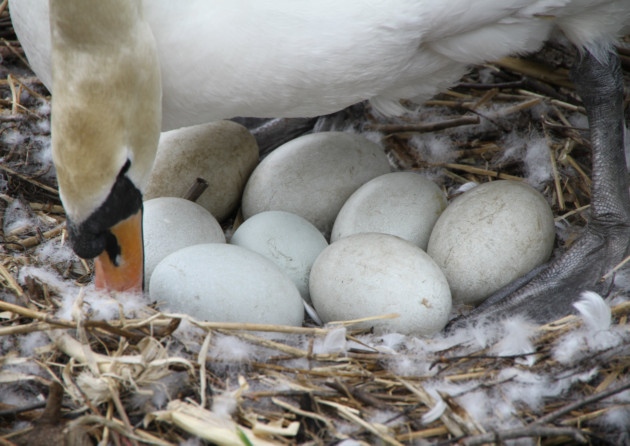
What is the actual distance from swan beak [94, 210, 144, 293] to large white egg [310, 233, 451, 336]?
1.29ft

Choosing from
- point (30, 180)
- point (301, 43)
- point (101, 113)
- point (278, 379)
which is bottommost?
point (30, 180)

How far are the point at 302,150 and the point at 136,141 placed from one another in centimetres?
64

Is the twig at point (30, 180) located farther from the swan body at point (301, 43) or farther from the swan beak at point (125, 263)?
the swan beak at point (125, 263)

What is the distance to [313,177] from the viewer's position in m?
2.11

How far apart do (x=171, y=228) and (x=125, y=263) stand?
23 cm

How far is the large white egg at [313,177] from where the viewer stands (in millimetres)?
2098

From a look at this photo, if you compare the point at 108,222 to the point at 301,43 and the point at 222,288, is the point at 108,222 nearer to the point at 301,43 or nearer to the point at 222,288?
the point at 222,288

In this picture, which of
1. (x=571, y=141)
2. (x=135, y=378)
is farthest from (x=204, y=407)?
(x=571, y=141)

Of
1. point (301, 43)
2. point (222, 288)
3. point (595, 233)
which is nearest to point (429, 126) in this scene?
point (595, 233)

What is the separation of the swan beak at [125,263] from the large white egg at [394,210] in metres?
0.54

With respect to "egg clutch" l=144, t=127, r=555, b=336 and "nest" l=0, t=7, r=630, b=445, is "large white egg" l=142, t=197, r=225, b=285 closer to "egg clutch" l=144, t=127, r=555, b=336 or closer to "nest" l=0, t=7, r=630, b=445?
"egg clutch" l=144, t=127, r=555, b=336

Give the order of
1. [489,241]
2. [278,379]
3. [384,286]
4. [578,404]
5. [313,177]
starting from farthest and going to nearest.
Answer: [313,177] < [489,241] < [384,286] < [278,379] < [578,404]

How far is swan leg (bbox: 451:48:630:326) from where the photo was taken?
1804mm

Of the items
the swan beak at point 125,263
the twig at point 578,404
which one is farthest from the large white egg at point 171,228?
the twig at point 578,404
